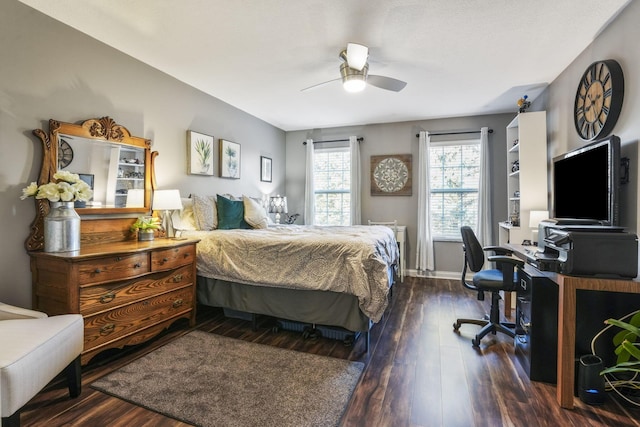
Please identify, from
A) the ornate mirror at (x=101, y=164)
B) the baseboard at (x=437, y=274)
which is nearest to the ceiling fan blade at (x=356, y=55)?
the ornate mirror at (x=101, y=164)

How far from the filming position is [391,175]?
5.19 metres

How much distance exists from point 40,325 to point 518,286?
3276 mm

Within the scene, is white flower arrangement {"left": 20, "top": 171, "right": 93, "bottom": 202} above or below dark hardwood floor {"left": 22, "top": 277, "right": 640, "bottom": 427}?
above

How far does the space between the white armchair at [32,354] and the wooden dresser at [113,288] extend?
0.21 metres

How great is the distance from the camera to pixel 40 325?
1.66 meters

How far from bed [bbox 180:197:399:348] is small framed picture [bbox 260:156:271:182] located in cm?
213

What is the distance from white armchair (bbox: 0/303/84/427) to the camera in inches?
52.6

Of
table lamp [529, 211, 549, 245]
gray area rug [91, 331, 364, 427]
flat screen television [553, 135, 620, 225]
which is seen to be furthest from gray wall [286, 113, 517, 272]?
gray area rug [91, 331, 364, 427]

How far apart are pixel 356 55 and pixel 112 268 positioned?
8.07 feet

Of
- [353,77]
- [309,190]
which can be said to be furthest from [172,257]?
[309,190]

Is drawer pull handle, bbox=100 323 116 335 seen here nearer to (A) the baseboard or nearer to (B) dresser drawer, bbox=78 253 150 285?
(B) dresser drawer, bbox=78 253 150 285

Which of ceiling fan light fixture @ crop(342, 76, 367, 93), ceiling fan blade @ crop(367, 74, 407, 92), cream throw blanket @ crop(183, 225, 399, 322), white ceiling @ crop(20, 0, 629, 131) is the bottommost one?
cream throw blanket @ crop(183, 225, 399, 322)

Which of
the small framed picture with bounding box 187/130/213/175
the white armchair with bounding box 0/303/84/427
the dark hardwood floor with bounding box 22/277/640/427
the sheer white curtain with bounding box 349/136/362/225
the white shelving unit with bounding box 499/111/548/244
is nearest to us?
the white armchair with bounding box 0/303/84/427

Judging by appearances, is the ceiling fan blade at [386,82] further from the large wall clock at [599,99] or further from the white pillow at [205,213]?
the white pillow at [205,213]
